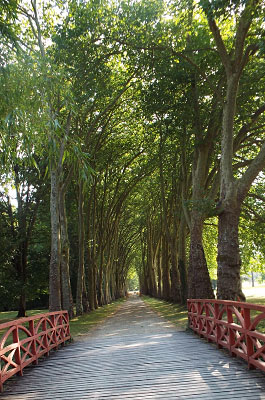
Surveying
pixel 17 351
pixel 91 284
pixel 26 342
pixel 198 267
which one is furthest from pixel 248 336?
pixel 91 284

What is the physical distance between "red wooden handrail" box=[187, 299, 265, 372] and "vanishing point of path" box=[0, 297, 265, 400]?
0.71 ft

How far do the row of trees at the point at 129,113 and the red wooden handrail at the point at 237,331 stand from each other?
80.4 inches

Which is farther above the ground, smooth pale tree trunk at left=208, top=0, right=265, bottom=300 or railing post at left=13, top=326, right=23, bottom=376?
smooth pale tree trunk at left=208, top=0, right=265, bottom=300

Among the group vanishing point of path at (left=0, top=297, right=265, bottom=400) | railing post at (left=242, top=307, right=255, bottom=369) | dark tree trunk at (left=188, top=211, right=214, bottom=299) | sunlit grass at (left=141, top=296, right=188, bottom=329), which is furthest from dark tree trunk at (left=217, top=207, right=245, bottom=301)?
railing post at (left=242, top=307, right=255, bottom=369)

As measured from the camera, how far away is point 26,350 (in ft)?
25.1

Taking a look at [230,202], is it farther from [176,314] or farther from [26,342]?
[176,314]

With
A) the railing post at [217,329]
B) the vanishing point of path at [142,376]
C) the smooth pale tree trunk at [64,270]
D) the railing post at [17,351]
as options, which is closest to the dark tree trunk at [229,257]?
the vanishing point of path at [142,376]

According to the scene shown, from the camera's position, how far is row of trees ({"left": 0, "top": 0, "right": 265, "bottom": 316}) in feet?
25.1

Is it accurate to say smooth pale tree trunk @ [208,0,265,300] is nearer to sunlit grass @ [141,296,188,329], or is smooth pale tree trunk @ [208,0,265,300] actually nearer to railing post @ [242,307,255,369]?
sunlit grass @ [141,296,188,329]

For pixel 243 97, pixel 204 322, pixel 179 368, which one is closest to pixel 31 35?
pixel 243 97

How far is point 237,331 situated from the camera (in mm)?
7684

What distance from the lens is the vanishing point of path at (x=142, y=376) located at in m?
5.48

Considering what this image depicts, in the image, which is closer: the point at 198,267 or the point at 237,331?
the point at 237,331

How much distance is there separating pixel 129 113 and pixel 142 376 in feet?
62.0
